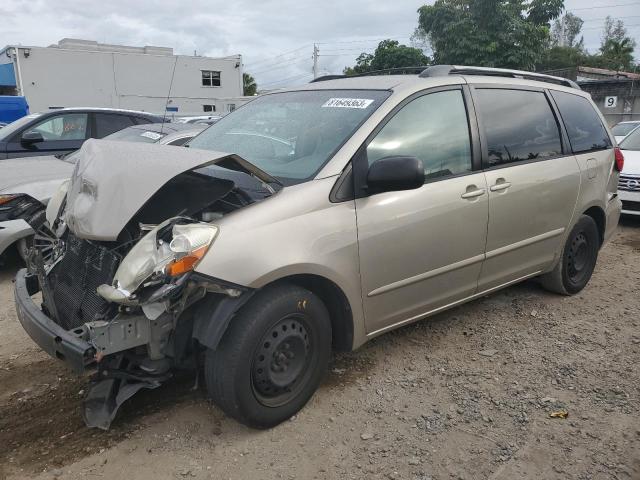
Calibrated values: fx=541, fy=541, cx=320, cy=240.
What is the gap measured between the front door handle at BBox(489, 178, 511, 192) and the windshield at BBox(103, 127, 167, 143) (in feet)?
13.1

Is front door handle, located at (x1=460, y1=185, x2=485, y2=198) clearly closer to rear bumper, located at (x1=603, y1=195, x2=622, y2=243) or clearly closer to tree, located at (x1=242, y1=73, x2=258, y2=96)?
rear bumper, located at (x1=603, y1=195, x2=622, y2=243)

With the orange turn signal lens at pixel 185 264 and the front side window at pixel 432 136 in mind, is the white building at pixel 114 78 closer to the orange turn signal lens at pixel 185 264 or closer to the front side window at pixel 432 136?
the front side window at pixel 432 136

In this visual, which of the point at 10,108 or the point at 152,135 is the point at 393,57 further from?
the point at 152,135

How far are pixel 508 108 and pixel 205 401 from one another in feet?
9.43

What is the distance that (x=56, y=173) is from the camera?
5480 mm

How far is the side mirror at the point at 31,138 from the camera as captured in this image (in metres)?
6.75

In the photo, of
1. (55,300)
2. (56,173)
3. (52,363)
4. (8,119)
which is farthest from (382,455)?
(8,119)

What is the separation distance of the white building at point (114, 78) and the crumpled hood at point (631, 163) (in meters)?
23.1

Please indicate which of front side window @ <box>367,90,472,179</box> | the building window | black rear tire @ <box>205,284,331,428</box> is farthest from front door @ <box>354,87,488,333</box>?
the building window

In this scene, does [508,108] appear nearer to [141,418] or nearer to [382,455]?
[382,455]

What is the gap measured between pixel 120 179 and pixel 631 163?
24.6ft

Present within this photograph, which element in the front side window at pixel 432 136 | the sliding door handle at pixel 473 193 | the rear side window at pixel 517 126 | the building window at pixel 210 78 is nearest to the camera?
the front side window at pixel 432 136

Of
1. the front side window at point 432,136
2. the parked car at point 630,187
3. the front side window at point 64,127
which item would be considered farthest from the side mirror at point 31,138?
the parked car at point 630,187

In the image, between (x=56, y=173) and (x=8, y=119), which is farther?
(x=8, y=119)
